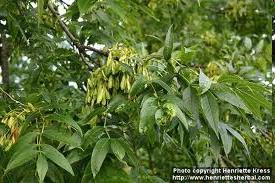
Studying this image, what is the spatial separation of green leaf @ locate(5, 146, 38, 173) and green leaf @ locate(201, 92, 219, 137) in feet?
1.25

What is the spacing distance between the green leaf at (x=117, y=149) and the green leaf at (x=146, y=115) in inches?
3.2

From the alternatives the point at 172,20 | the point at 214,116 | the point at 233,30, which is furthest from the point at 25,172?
the point at 233,30

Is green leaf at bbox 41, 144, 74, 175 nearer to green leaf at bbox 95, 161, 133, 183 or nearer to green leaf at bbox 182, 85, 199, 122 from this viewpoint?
green leaf at bbox 95, 161, 133, 183

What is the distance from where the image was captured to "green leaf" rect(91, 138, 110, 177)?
110 cm

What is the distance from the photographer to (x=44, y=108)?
1250 mm

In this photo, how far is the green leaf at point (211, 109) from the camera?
1.12 meters

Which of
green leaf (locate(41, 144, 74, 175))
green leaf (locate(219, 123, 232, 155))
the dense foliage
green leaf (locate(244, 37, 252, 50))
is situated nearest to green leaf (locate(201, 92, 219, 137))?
the dense foliage

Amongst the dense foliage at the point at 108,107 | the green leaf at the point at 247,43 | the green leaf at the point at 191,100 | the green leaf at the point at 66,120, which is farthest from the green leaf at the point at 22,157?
the green leaf at the point at 247,43

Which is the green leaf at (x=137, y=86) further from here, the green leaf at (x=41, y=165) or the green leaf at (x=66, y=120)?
the green leaf at (x=41, y=165)

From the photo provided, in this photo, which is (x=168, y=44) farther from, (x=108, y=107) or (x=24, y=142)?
(x=24, y=142)

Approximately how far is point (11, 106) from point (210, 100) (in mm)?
568

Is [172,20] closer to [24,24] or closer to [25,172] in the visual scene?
[24,24]

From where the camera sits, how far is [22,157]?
1060 millimetres

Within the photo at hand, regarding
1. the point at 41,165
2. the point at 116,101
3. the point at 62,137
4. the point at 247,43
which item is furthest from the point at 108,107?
the point at 247,43
